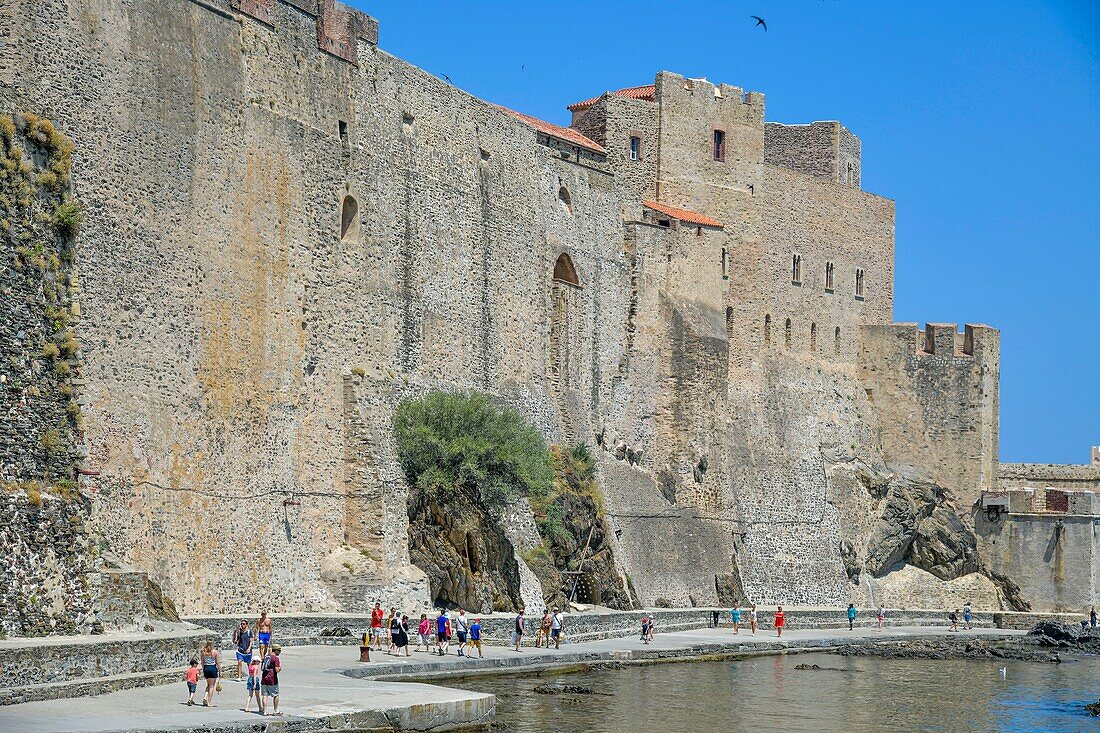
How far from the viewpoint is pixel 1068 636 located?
49344mm

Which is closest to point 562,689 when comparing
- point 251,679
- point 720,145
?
point 251,679

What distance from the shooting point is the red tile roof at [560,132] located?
4427 cm

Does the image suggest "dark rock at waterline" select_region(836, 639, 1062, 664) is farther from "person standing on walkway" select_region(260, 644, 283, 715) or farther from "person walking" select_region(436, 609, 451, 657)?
"person standing on walkway" select_region(260, 644, 283, 715)

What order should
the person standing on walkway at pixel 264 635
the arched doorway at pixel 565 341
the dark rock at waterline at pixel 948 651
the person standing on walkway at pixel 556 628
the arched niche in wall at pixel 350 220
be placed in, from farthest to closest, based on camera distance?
the arched doorway at pixel 565 341 → the dark rock at waterline at pixel 948 651 → the arched niche in wall at pixel 350 220 → the person standing on walkway at pixel 556 628 → the person standing on walkway at pixel 264 635

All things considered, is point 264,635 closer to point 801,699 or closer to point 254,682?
point 254,682

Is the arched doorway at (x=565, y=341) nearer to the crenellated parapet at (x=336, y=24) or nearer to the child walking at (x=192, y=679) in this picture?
the crenellated parapet at (x=336, y=24)

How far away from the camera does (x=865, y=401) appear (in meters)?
56.4

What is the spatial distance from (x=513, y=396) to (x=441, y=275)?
13.6 ft

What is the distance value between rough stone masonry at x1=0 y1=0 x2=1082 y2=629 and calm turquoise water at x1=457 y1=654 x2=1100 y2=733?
5114mm

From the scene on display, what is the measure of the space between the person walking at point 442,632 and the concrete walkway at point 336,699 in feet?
0.67

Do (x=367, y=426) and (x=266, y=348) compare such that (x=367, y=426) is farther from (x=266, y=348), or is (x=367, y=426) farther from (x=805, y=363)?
(x=805, y=363)

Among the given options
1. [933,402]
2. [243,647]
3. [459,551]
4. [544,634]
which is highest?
[933,402]

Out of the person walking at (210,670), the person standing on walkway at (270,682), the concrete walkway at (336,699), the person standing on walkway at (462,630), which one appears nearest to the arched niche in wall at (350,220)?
the person standing on walkway at (462,630)

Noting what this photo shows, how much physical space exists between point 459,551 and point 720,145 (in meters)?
19.2
